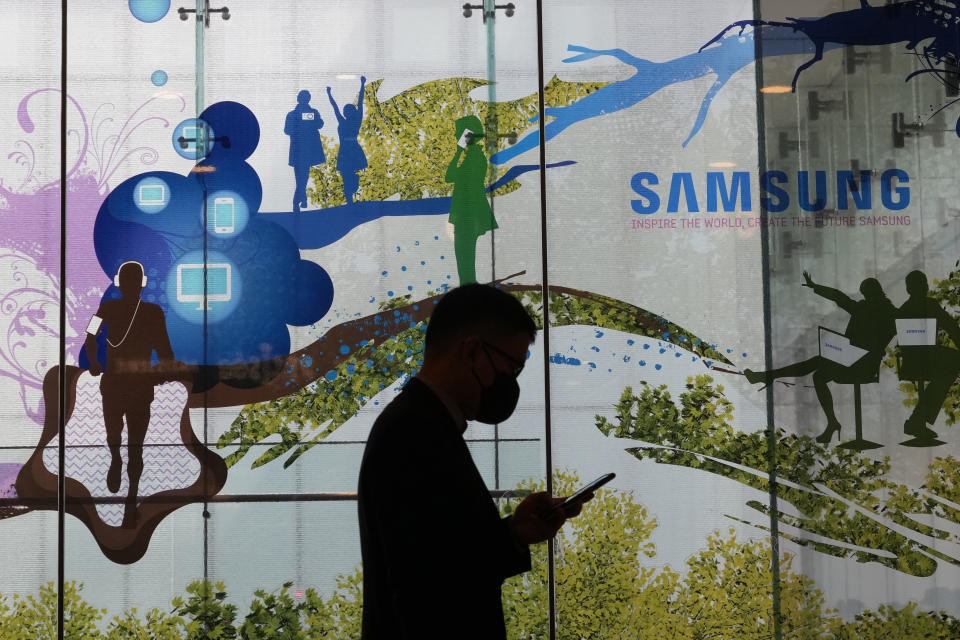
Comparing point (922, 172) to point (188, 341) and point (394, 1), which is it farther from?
point (188, 341)

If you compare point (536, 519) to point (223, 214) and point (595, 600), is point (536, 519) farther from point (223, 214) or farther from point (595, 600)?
point (223, 214)

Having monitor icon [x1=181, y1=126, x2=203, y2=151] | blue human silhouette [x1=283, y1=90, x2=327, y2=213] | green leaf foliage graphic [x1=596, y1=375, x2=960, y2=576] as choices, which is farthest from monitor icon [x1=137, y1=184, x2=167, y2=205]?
green leaf foliage graphic [x1=596, y1=375, x2=960, y2=576]

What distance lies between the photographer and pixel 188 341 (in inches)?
151

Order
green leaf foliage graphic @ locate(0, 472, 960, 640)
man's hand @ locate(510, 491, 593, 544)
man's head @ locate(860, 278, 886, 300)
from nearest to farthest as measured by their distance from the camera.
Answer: man's hand @ locate(510, 491, 593, 544)
green leaf foliage graphic @ locate(0, 472, 960, 640)
man's head @ locate(860, 278, 886, 300)

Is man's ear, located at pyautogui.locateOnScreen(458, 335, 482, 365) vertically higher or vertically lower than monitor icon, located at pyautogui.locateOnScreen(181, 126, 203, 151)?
lower

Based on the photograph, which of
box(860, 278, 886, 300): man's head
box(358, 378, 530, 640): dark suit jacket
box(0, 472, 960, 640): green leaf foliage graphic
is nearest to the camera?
box(358, 378, 530, 640): dark suit jacket

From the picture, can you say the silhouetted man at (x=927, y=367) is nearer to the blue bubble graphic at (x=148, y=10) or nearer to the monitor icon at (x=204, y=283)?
the monitor icon at (x=204, y=283)

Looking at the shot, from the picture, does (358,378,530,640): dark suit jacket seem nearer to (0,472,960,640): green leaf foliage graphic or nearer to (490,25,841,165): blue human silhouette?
(0,472,960,640): green leaf foliage graphic

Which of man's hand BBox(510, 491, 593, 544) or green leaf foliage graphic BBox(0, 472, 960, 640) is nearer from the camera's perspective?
man's hand BBox(510, 491, 593, 544)

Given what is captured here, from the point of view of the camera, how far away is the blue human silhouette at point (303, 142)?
12.7ft

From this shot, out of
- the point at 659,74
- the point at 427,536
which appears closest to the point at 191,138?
the point at 659,74

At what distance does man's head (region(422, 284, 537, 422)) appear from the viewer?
1.86 metres

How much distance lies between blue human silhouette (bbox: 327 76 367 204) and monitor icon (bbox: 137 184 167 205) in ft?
2.58

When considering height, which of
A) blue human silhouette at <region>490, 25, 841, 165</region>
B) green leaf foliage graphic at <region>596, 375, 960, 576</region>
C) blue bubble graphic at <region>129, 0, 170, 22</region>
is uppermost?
blue bubble graphic at <region>129, 0, 170, 22</region>
